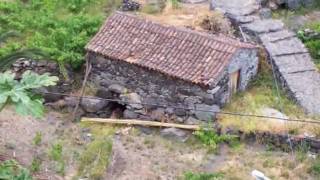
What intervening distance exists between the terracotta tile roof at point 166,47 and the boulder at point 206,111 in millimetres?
767

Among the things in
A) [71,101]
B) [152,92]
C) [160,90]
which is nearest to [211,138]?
[160,90]

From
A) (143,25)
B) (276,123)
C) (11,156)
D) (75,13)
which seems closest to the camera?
(11,156)

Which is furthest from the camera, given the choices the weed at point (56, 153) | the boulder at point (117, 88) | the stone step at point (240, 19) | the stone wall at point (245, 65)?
the stone step at point (240, 19)

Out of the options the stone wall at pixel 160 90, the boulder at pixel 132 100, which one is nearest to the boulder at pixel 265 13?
the stone wall at pixel 160 90

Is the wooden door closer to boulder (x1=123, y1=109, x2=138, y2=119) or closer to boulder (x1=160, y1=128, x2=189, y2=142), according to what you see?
boulder (x1=160, y1=128, x2=189, y2=142)

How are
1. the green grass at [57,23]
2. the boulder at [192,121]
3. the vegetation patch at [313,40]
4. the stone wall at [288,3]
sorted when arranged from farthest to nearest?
the stone wall at [288,3] → the vegetation patch at [313,40] → the green grass at [57,23] → the boulder at [192,121]

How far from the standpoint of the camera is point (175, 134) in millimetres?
17688

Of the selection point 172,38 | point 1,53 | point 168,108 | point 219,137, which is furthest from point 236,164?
point 1,53

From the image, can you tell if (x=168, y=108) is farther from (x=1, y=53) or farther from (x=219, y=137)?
(x=1, y=53)

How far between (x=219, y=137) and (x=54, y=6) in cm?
700

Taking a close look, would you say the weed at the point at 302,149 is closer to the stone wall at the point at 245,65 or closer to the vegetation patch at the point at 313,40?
the stone wall at the point at 245,65

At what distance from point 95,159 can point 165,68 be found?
2900mm

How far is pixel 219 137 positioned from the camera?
1744 centimetres

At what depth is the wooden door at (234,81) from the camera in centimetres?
1830
